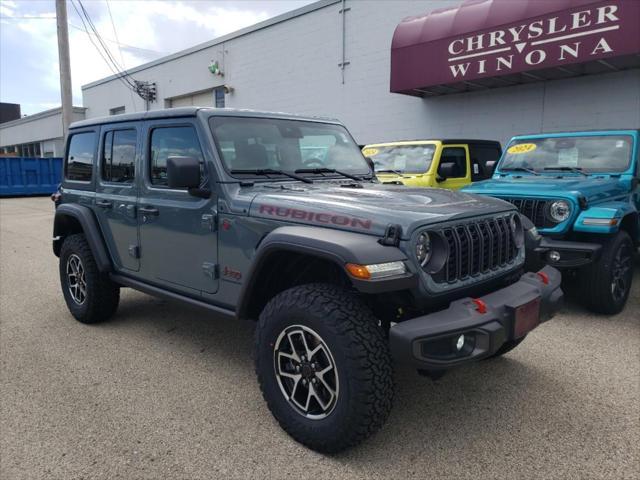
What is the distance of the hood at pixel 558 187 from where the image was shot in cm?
491

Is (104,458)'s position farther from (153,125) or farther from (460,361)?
(153,125)

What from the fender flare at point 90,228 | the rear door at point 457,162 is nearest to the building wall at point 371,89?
the rear door at point 457,162

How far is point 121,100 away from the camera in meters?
24.8

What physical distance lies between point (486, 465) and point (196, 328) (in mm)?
2848

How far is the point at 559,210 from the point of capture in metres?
4.85

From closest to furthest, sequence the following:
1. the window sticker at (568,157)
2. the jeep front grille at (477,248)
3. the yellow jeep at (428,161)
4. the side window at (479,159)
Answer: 1. the jeep front grille at (477,248)
2. the window sticker at (568,157)
3. the yellow jeep at (428,161)
4. the side window at (479,159)

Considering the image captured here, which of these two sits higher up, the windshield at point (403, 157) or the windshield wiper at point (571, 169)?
the windshield at point (403, 157)

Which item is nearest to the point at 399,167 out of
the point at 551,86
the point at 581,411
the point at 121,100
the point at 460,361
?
the point at 551,86

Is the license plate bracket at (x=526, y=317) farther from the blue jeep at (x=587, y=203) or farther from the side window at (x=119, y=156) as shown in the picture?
the side window at (x=119, y=156)

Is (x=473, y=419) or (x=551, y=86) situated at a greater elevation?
(x=551, y=86)

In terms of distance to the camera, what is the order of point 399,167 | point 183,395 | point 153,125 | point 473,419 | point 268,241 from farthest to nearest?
1. point 399,167
2. point 153,125
3. point 183,395
4. point 473,419
5. point 268,241

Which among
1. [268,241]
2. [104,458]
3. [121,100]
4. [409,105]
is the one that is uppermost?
[121,100]

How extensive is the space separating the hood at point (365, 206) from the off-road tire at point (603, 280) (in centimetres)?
205

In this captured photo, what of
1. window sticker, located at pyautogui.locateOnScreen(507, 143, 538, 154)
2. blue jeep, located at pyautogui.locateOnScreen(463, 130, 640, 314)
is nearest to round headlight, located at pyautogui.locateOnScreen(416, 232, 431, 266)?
blue jeep, located at pyautogui.locateOnScreen(463, 130, 640, 314)
